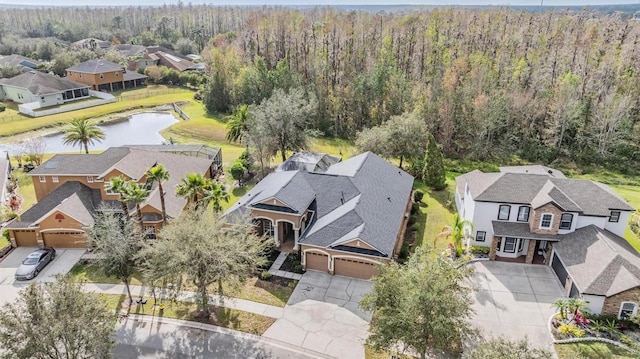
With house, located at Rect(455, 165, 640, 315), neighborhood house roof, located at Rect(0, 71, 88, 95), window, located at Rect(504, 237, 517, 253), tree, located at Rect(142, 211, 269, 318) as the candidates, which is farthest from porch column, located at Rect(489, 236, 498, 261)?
neighborhood house roof, located at Rect(0, 71, 88, 95)

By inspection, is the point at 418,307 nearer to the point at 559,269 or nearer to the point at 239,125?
the point at 559,269

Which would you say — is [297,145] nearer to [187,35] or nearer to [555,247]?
[555,247]

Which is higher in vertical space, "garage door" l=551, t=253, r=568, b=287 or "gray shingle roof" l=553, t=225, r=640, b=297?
"gray shingle roof" l=553, t=225, r=640, b=297

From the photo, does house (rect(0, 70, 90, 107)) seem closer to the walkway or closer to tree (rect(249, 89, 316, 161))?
tree (rect(249, 89, 316, 161))

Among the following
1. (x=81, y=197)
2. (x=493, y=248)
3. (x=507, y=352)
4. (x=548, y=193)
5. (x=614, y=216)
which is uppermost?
(x=507, y=352)

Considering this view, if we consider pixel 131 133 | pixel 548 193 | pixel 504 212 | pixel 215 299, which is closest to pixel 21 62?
pixel 131 133

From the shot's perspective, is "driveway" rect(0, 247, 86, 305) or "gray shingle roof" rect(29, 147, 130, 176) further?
"gray shingle roof" rect(29, 147, 130, 176)

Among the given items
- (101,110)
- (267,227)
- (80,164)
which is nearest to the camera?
(267,227)
